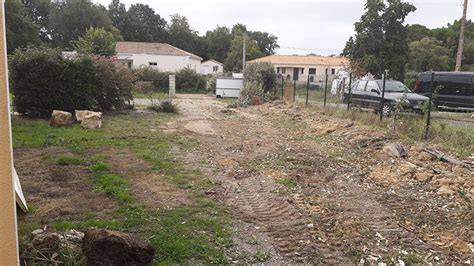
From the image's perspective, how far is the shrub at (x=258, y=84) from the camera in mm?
23562

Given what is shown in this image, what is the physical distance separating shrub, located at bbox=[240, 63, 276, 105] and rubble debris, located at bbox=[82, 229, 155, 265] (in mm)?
19746

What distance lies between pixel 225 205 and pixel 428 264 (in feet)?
8.85

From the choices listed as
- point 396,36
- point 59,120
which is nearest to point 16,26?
point 59,120

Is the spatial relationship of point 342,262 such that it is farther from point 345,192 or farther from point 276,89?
point 276,89

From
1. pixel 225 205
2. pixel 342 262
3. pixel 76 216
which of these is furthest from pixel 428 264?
pixel 76 216

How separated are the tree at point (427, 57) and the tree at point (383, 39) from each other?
11917 mm

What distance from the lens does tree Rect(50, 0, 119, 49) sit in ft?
174

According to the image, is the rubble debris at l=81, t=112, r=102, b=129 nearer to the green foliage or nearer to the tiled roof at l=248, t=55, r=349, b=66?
the tiled roof at l=248, t=55, r=349, b=66

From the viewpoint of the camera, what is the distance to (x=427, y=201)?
6.02m

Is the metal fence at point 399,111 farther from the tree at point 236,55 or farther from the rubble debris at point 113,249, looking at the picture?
the tree at point 236,55

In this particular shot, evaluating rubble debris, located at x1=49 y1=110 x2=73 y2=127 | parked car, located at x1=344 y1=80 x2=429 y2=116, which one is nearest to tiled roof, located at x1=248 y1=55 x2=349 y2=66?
parked car, located at x1=344 y1=80 x2=429 y2=116

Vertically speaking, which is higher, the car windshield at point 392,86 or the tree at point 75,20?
the tree at point 75,20

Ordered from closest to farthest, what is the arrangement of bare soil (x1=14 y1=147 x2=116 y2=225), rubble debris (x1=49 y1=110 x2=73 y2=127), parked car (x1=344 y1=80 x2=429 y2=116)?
bare soil (x1=14 y1=147 x2=116 y2=225)
rubble debris (x1=49 y1=110 x2=73 y2=127)
parked car (x1=344 y1=80 x2=429 y2=116)

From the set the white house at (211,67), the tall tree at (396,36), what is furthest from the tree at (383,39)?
the white house at (211,67)
